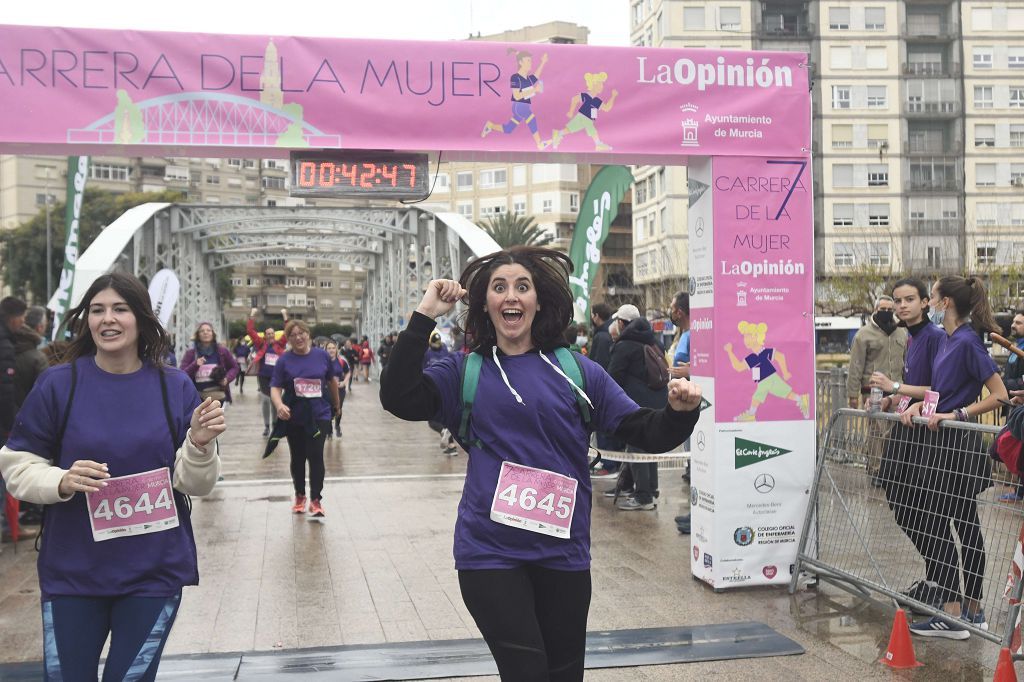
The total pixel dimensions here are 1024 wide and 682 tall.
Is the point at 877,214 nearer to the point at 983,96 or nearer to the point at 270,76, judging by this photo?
the point at 983,96

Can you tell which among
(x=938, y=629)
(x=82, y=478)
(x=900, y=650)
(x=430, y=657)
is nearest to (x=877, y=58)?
(x=938, y=629)

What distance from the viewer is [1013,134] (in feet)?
220

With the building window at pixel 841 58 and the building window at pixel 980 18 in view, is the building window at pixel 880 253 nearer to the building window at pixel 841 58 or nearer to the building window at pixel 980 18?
the building window at pixel 841 58

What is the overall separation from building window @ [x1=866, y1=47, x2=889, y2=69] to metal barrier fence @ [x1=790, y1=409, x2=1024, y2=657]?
66154mm

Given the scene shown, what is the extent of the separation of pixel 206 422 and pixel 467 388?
85 cm

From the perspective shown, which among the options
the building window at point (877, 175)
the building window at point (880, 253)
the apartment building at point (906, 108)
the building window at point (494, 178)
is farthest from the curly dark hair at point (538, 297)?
the building window at point (494, 178)

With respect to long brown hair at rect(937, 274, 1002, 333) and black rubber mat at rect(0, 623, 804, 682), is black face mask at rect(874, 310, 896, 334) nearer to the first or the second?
long brown hair at rect(937, 274, 1002, 333)

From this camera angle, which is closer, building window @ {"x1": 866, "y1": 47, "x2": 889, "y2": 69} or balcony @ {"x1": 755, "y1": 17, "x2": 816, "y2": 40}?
building window @ {"x1": 866, "y1": 47, "x2": 889, "y2": 69}

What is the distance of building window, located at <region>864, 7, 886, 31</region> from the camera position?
6731cm

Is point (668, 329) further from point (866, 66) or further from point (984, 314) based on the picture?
point (866, 66)

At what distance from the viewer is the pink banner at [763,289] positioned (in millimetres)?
7020

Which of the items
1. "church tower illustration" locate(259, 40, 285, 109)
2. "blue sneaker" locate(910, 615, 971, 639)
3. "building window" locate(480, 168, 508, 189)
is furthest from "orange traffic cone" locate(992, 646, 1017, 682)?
"building window" locate(480, 168, 508, 189)

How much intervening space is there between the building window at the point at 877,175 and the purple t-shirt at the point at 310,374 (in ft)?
205

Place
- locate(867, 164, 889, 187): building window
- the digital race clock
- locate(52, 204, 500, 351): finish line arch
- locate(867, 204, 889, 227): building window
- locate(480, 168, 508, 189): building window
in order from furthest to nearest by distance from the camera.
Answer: locate(480, 168, 508, 189): building window < locate(867, 204, 889, 227): building window < locate(867, 164, 889, 187): building window < locate(52, 204, 500, 351): finish line arch < the digital race clock
